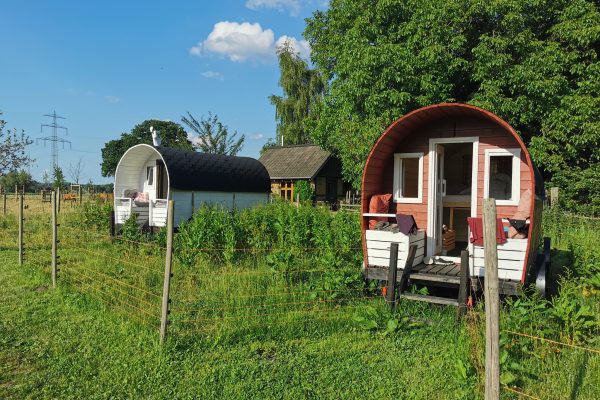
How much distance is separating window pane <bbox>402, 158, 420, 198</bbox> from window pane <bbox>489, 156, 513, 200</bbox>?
1.33 meters

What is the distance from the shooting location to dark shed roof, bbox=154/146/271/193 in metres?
14.1

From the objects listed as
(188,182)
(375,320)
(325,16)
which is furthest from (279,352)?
(325,16)

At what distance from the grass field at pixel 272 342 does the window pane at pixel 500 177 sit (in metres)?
1.84

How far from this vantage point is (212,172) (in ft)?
50.8

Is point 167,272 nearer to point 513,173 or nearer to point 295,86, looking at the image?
point 513,173

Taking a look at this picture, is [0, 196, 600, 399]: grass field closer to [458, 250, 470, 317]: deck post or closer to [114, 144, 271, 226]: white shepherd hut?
[458, 250, 470, 317]: deck post

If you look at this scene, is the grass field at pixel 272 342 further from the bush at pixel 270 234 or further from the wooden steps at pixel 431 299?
the bush at pixel 270 234

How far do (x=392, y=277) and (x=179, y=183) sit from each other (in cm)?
954

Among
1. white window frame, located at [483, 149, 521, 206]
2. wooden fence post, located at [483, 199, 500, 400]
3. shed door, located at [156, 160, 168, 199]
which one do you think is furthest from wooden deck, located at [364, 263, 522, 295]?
shed door, located at [156, 160, 168, 199]

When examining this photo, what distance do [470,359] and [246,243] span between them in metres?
6.90

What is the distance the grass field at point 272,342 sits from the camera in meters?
4.19

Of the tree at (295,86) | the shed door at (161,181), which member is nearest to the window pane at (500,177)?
the shed door at (161,181)

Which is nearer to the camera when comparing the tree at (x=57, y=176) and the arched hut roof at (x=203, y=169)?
the arched hut roof at (x=203, y=169)

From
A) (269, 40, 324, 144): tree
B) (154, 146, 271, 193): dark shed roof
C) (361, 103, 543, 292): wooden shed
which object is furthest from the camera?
(269, 40, 324, 144): tree
